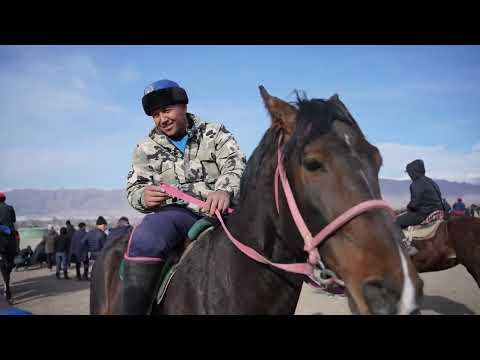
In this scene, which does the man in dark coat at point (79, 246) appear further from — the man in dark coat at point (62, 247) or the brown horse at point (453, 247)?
the brown horse at point (453, 247)

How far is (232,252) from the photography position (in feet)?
7.07

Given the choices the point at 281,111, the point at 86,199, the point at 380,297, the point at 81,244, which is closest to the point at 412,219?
the point at 281,111

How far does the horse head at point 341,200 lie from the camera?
4.54ft

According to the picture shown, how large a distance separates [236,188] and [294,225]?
33.6 inches

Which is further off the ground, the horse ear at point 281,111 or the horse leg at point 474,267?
the horse ear at point 281,111

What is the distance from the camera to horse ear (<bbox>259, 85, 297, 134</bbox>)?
1.92 m

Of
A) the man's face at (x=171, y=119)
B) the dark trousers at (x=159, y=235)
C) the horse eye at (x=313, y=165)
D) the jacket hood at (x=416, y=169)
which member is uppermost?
the jacket hood at (x=416, y=169)

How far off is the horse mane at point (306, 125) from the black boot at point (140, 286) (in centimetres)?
101

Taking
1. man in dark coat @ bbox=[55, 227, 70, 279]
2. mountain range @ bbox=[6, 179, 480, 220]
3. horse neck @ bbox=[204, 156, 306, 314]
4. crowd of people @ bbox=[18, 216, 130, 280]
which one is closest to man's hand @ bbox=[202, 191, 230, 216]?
horse neck @ bbox=[204, 156, 306, 314]

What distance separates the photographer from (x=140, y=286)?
2391mm

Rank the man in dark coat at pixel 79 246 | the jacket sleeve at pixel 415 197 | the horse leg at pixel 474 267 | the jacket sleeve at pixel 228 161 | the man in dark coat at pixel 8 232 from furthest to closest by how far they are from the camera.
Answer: the man in dark coat at pixel 79 246 < the man in dark coat at pixel 8 232 < the jacket sleeve at pixel 415 197 < the horse leg at pixel 474 267 < the jacket sleeve at pixel 228 161

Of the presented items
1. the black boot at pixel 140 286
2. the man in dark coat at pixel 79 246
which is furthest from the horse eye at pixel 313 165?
the man in dark coat at pixel 79 246

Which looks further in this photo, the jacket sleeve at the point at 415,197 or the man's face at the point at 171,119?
the jacket sleeve at the point at 415,197

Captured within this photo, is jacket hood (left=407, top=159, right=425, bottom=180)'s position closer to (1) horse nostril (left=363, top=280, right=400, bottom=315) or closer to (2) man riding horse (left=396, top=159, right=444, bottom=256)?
(2) man riding horse (left=396, top=159, right=444, bottom=256)
